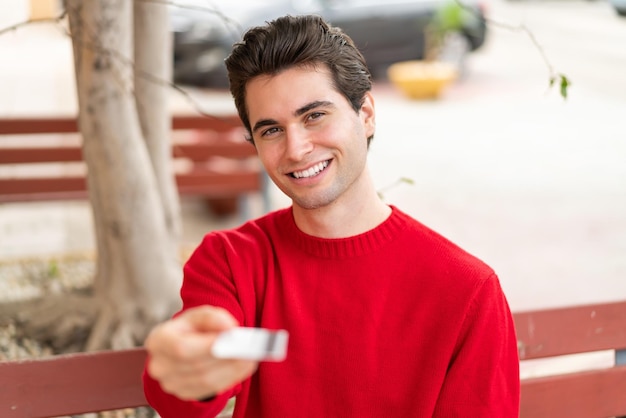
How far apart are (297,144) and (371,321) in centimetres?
46

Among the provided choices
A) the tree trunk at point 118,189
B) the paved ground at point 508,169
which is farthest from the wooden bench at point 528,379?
the paved ground at point 508,169

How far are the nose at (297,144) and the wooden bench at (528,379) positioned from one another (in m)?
0.72

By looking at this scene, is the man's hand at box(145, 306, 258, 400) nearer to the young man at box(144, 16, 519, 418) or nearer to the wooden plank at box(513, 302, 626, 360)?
the young man at box(144, 16, 519, 418)

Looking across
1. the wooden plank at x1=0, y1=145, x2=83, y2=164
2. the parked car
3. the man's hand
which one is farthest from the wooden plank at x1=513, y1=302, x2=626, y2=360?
the parked car

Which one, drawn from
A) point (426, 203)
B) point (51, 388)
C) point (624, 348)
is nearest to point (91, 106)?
point (51, 388)

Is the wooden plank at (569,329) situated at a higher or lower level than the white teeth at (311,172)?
lower

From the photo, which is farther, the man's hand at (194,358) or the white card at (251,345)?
the man's hand at (194,358)

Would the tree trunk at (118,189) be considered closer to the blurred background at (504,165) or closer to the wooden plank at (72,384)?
the blurred background at (504,165)

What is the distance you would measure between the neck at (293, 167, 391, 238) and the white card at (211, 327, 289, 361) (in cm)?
89

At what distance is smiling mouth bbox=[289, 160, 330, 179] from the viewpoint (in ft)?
6.95

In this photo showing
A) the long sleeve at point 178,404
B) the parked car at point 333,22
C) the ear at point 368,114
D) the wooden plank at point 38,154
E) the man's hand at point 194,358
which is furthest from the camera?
the parked car at point 333,22

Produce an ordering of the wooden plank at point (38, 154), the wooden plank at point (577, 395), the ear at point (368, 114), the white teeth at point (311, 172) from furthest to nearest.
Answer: the wooden plank at point (38, 154) < the wooden plank at point (577, 395) < the ear at point (368, 114) < the white teeth at point (311, 172)

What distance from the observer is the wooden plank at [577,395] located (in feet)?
8.21

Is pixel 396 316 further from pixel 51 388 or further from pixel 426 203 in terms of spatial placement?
pixel 426 203
